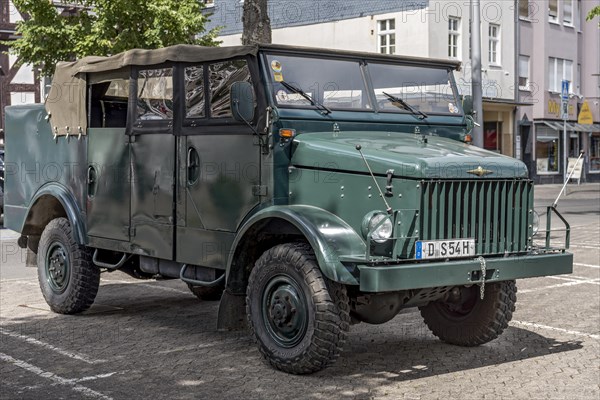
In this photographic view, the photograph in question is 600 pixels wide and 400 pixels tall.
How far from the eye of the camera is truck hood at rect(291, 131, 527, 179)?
679cm

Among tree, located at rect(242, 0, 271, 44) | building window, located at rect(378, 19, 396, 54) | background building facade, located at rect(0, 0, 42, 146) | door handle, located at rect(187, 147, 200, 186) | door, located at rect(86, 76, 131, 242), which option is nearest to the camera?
door handle, located at rect(187, 147, 200, 186)

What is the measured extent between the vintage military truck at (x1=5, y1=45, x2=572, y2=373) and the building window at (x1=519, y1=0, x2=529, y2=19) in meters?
35.4

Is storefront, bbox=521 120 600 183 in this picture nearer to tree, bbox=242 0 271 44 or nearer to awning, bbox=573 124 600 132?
awning, bbox=573 124 600 132

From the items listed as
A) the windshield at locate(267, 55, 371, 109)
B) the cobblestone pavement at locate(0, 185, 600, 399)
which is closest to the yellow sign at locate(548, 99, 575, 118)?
the cobblestone pavement at locate(0, 185, 600, 399)

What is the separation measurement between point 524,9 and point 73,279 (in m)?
36.6

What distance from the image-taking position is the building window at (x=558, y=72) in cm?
4491

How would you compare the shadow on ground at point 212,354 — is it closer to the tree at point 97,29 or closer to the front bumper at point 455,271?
the front bumper at point 455,271

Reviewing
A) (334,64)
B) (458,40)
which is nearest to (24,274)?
(334,64)

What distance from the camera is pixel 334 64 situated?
25.9ft

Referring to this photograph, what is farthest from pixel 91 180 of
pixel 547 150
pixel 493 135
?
pixel 547 150

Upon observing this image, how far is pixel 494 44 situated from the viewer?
1604 inches

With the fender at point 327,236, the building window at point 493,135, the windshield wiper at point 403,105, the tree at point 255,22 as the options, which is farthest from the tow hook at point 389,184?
the building window at point 493,135

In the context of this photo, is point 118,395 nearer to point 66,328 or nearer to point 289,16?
point 66,328

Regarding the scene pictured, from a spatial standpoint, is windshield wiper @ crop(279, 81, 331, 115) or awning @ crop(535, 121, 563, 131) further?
awning @ crop(535, 121, 563, 131)
